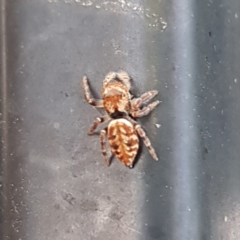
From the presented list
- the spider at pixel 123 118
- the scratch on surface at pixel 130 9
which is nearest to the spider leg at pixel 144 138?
the spider at pixel 123 118

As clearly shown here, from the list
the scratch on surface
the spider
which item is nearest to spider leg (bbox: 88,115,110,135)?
the spider

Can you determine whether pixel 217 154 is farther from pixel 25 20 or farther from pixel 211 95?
pixel 25 20

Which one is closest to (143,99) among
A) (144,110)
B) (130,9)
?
(144,110)

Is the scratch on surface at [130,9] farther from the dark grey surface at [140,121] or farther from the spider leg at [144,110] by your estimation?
the spider leg at [144,110]

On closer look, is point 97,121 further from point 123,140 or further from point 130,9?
point 130,9

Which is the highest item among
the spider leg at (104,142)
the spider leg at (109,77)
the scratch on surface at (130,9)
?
the scratch on surface at (130,9)

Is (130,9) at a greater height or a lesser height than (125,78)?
greater
